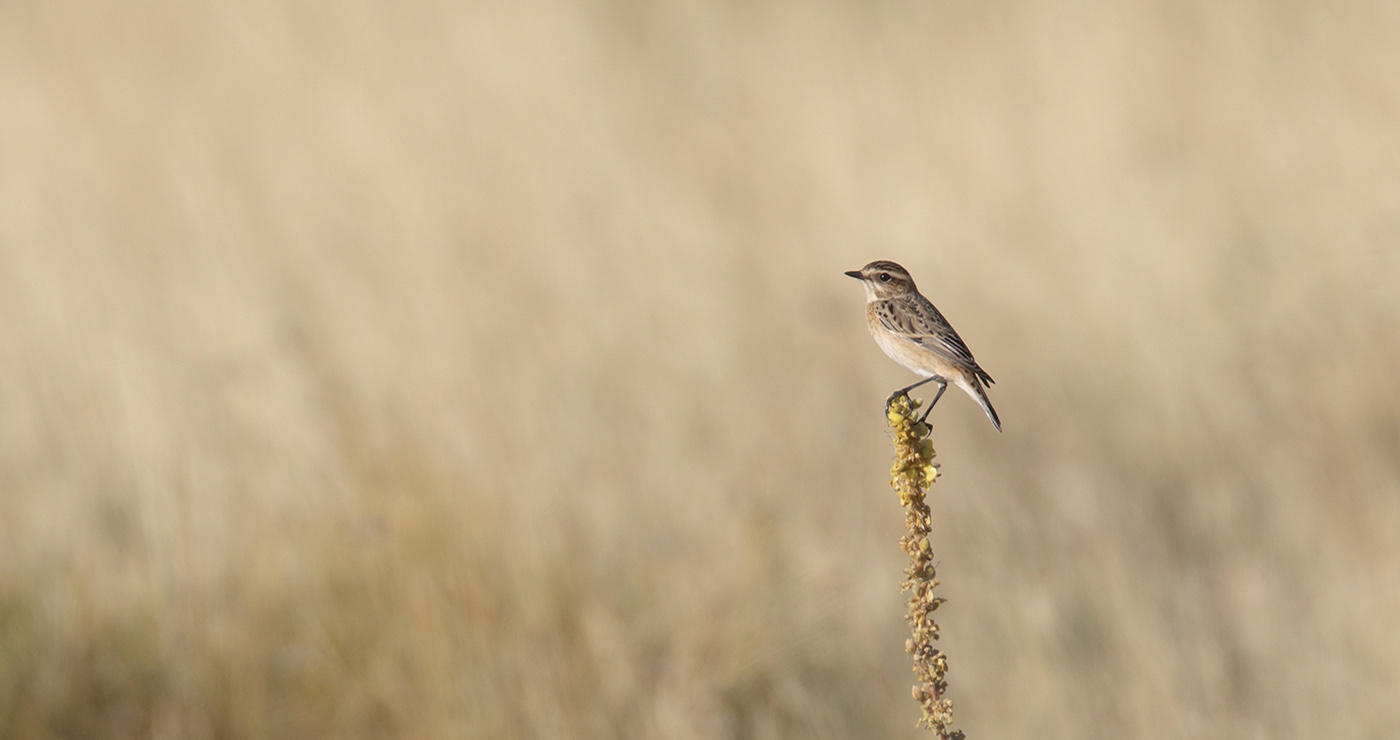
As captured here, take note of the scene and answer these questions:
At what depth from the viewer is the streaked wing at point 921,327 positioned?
5.79ft

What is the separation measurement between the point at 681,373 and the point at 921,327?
452cm

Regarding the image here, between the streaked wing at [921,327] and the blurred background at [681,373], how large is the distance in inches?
113

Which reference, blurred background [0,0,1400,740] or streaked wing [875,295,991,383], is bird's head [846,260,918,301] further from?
blurred background [0,0,1400,740]

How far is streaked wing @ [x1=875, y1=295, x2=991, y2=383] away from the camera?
5.79 feet

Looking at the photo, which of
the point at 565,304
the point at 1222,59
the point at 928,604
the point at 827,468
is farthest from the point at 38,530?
the point at 1222,59

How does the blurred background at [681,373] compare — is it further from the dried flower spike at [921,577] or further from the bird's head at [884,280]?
the dried flower spike at [921,577]

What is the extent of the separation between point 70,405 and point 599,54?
→ 5523 mm

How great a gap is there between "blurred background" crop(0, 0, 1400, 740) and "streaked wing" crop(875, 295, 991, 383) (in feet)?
9.41

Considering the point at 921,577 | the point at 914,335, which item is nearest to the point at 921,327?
the point at 914,335

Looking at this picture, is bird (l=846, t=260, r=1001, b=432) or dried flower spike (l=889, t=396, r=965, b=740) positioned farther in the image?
bird (l=846, t=260, r=1001, b=432)

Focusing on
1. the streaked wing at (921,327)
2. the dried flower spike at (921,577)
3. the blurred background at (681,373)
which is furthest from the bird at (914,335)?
the blurred background at (681,373)

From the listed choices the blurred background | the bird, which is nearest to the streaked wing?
the bird

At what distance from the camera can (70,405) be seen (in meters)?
5.75

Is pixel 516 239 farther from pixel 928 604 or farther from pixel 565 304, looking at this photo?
pixel 928 604
